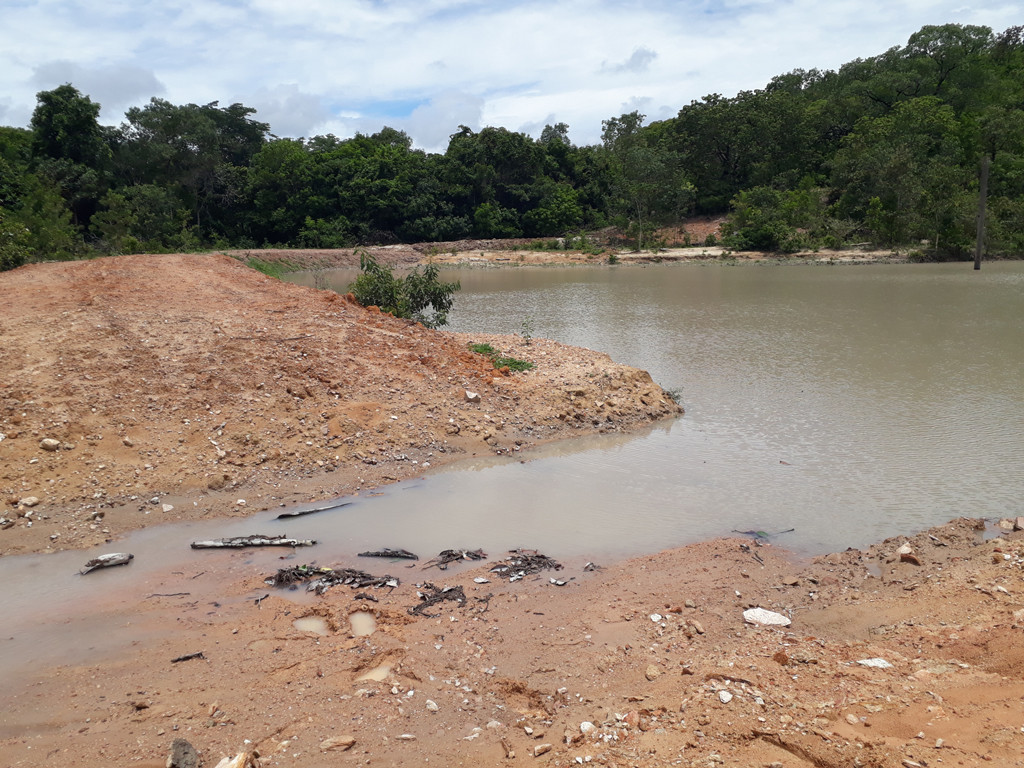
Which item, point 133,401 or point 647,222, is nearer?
point 133,401

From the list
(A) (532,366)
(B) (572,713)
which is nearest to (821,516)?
(B) (572,713)

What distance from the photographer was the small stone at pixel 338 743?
3.29 metres

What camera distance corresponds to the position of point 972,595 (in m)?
4.54

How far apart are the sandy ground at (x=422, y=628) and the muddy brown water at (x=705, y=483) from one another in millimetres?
298

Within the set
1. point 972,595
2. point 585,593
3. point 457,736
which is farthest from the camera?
point 585,593

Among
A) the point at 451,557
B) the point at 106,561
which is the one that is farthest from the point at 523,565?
the point at 106,561

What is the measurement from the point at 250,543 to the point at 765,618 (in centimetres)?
409

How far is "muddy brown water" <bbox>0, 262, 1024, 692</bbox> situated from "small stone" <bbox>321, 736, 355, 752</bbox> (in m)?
1.90

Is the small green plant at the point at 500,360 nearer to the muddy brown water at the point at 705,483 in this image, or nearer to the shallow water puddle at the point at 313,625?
the muddy brown water at the point at 705,483

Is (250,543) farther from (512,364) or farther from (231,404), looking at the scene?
(512,364)

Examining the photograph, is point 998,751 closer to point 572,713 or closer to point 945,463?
point 572,713

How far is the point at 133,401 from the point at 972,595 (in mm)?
8115

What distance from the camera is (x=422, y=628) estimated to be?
4508mm

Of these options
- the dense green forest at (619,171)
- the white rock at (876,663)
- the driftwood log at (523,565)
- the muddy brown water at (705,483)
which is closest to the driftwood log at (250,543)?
the muddy brown water at (705,483)
